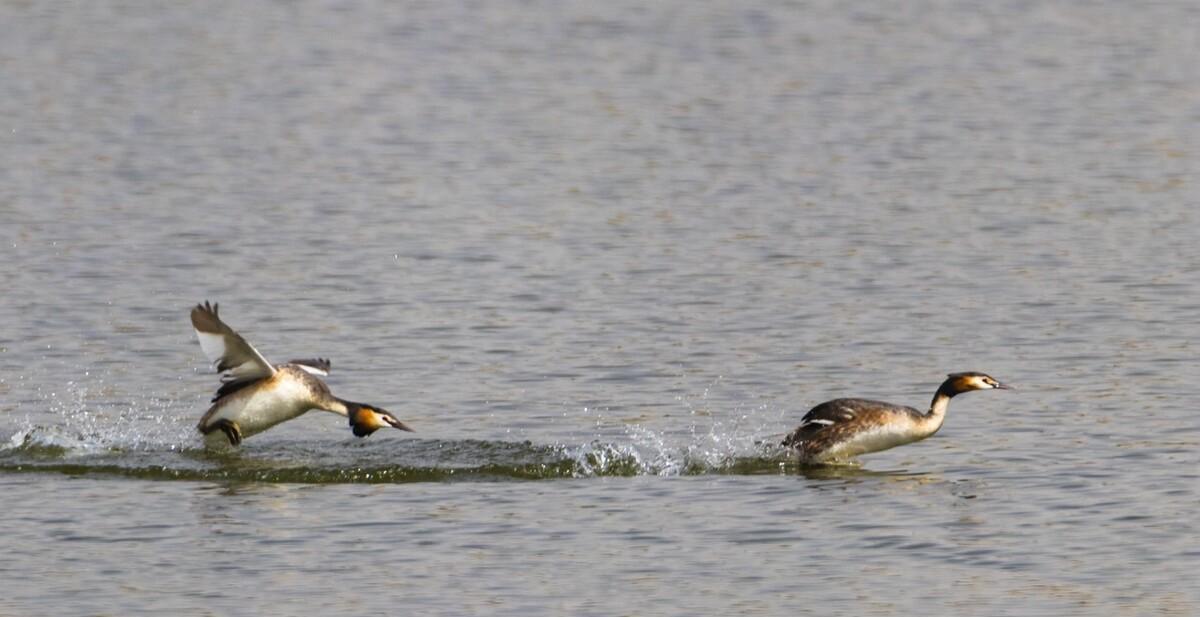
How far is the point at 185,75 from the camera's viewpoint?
131 ft

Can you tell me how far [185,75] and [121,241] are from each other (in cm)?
1467

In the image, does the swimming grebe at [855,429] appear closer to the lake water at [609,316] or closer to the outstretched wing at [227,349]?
the lake water at [609,316]

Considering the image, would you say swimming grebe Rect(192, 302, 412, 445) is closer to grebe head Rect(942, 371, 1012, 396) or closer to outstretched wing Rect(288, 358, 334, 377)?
outstretched wing Rect(288, 358, 334, 377)

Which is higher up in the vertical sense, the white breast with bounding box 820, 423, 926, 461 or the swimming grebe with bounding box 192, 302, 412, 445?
the swimming grebe with bounding box 192, 302, 412, 445

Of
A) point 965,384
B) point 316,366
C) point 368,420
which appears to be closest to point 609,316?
point 316,366

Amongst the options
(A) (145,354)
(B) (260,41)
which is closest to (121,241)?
(A) (145,354)

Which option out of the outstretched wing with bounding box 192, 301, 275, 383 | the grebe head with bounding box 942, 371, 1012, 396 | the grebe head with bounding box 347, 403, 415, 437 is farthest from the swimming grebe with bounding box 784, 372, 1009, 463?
the outstretched wing with bounding box 192, 301, 275, 383

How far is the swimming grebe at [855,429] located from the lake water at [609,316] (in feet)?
0.80

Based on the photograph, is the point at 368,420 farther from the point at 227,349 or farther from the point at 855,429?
the point at 855,429

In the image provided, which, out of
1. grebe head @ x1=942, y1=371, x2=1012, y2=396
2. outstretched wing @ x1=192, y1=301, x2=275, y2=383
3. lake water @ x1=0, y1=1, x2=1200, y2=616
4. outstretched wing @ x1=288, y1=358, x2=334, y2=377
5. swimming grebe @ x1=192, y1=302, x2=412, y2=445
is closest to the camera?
lake water @ x1=0, y1=1, x2=1200, y2=616

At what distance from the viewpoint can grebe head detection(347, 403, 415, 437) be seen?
1653 centimetres

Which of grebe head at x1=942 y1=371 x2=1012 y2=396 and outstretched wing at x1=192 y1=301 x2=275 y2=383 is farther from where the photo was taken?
grebe head at x1=942 y1=371 x2=1012 y2=396

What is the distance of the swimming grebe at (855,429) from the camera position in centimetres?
1612

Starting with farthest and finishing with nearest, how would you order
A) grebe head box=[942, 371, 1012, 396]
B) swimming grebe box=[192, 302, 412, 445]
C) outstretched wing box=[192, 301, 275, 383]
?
swimming grebe box=[192, 302, 412, 445] → grebe head box=[942, 371, 1012, 396] → outstretched wing box=[192, 301, 275, 383]
